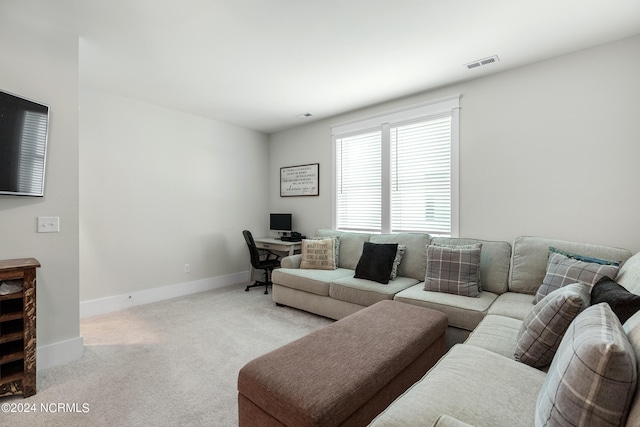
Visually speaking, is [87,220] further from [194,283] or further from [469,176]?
[469,176]

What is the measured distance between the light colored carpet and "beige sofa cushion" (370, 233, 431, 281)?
1.09 meters

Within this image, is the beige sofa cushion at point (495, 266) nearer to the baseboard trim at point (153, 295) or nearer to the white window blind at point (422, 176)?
the white window blind at point (422, 176)

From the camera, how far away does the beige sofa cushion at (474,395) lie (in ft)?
3.45

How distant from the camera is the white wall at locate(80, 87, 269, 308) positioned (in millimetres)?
3420

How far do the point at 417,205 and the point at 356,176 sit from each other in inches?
40.1

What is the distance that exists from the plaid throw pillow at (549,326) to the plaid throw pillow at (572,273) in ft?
2.41

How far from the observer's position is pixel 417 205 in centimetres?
358

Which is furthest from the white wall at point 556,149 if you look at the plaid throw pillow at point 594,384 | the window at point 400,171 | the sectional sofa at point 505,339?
the plaid throw pillow at point 594,384

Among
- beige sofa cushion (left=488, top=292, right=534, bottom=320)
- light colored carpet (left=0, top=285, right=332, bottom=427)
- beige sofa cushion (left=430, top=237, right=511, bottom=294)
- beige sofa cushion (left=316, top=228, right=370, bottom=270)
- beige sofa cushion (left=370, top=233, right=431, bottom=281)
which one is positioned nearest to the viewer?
light colored carpet (left=0, top=285, right=332, bottom=427)

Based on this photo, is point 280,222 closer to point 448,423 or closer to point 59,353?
point 59,353

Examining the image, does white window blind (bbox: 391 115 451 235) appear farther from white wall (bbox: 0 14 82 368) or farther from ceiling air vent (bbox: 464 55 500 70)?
white wall (bbox: 0 14 82 368)

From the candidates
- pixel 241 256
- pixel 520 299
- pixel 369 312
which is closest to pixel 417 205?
pixel 520 299

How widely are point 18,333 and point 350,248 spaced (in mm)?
3093

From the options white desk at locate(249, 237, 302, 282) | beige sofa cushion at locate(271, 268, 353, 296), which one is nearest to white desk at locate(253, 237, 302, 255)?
white desk at locate(249, 237, 302, 282)
